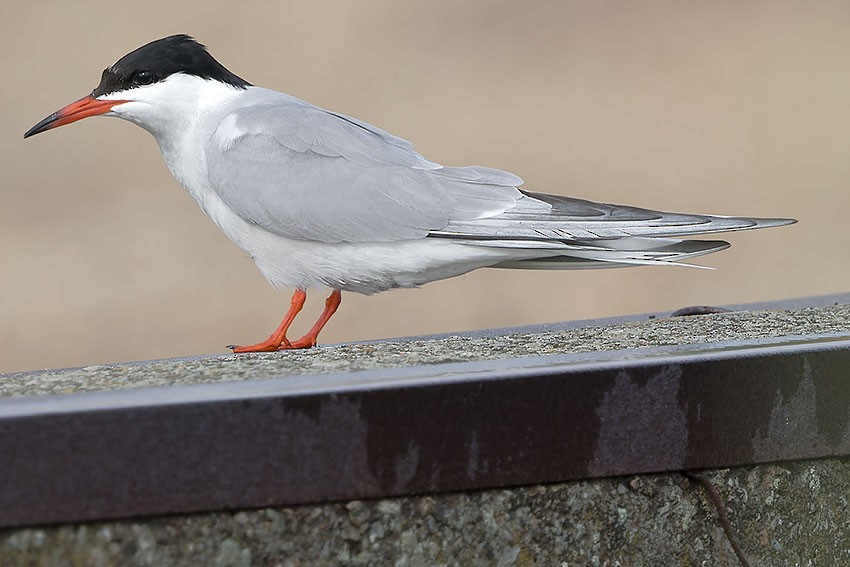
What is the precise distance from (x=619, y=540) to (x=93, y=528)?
2.78 feet

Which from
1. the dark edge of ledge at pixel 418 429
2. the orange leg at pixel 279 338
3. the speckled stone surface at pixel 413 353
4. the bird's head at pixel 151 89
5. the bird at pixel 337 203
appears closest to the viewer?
the dark edge of ledge at pixel 418 429

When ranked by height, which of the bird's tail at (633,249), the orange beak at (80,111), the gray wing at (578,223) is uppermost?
the orange beak at (80,111)

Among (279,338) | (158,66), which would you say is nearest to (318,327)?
(279,338)

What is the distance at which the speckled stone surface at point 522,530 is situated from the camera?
1.80 m

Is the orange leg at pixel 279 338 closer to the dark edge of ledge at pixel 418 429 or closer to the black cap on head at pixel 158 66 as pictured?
the black cap on head at pixel 158 66

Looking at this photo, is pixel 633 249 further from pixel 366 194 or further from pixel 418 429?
pixel 418 429

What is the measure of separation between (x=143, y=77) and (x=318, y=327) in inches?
34.5

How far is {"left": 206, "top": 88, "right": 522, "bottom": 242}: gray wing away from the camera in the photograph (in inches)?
123

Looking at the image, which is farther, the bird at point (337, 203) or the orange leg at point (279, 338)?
the orange leg at point (279, 338)

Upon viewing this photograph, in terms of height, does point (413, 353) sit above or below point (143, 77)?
below

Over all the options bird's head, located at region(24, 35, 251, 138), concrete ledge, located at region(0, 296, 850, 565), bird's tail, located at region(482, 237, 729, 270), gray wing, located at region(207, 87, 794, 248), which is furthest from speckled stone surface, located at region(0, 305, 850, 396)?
bird's head, located at region(24, 35, 251, 138)

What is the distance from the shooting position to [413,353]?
7.95 ft

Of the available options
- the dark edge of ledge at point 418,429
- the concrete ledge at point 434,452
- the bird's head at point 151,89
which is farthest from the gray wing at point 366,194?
the dark edge of ledge at point 418,429

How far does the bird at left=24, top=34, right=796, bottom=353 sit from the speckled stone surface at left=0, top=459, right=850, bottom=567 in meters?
0.83
